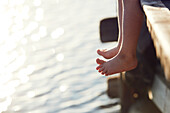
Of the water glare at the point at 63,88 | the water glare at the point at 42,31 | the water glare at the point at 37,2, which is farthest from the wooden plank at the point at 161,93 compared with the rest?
the water glare at the point at 37,2

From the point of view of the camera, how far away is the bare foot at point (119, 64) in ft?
7.91

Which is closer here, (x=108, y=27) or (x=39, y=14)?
(x=108, y=27)

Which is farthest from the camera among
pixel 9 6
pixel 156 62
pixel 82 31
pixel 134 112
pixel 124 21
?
pixel 9 6

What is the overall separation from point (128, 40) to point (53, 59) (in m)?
3.89

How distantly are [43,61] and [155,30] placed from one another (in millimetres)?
4715

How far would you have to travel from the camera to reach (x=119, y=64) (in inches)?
95.1

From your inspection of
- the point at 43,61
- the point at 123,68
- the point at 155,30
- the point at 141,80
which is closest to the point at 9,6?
the point at 43,61

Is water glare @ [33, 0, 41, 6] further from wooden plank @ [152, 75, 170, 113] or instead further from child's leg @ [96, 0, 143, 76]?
child's leg @ [96, 0, 143, 76]

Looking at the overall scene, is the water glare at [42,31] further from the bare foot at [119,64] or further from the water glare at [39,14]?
the bare foot at [119,64]

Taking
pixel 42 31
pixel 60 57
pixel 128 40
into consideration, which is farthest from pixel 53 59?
pixel 128 40

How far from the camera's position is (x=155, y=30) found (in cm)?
138

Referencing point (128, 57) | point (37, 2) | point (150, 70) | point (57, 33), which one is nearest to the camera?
point (128, 57)

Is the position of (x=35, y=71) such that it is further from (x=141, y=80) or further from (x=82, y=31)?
(x=141, y=80)

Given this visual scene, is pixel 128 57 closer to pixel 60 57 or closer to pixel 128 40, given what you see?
pixel 128 40
